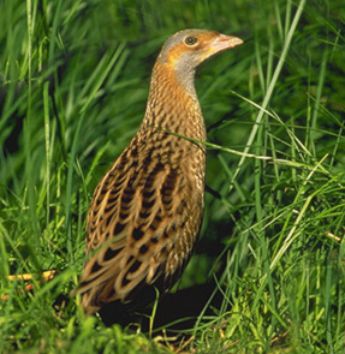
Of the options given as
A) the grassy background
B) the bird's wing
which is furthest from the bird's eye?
the bird's wing

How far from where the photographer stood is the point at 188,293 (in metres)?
6.91

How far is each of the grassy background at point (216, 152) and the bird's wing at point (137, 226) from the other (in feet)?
0.52

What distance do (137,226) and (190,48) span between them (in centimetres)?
125

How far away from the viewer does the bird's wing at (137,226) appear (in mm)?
5492

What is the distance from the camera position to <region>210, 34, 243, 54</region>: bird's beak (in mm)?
6516

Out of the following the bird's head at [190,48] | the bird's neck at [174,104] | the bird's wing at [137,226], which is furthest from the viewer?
the bird's head at [190,48]

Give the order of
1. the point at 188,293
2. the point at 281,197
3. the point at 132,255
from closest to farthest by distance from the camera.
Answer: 1. the point at 132,255
2. the point at 281,197
3. the point at 188,293

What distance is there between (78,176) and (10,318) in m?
1.66

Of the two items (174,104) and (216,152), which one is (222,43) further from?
(216,152)

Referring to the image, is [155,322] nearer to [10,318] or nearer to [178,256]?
[178,256]

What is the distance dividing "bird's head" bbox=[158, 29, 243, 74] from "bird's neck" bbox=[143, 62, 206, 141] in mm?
31

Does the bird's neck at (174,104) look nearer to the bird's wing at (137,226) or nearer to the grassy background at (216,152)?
the grassy background at (216,152)

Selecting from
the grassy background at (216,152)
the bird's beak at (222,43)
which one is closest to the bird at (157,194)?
the bird's beak at (222,43)

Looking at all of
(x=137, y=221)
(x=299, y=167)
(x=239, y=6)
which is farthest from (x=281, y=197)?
(x=239, y=6)
